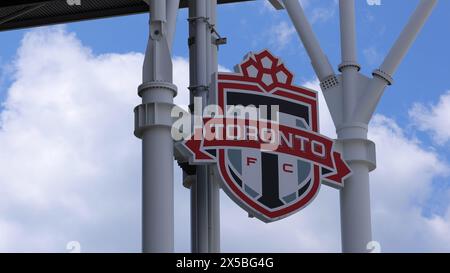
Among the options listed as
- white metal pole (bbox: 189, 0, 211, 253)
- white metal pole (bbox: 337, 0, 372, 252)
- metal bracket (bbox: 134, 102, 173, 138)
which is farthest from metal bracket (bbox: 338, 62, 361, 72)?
metal bracket (bbox: 134, 102, 173, 138)

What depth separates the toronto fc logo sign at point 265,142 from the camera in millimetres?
19188

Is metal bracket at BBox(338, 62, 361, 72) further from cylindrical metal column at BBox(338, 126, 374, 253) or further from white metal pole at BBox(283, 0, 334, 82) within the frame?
cylindrical metal column at BBox(338, 126, 374, 253)

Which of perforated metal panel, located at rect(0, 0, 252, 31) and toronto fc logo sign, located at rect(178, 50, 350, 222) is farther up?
perforated metal panel, located at rect(0, 0, 252, 31)

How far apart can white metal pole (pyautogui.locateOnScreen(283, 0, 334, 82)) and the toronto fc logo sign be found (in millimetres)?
1207

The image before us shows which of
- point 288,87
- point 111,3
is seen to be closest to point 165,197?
point 288,87

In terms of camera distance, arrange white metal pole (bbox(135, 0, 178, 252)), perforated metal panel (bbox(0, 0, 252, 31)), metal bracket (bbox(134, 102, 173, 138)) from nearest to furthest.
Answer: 1. white metal pole (bbox(135, 0, 178, 252))
2. metal bracket (bbox(134, 102, 173, 138))
3. perforated metal panel (bbox(0, 0, 252, 31))

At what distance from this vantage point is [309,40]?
72.6ft

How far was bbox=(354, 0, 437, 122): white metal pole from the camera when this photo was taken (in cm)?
2142

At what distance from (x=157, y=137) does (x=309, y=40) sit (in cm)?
494

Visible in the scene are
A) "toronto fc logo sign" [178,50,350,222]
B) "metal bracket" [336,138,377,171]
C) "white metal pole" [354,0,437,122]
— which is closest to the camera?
"toronto fc logo sign" [178,50,350,222]

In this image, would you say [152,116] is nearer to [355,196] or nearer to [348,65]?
[355,196]

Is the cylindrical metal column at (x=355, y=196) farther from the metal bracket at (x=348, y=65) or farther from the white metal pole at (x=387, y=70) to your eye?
the metal bracket at (x=348, y=65)

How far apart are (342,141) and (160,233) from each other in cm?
473
